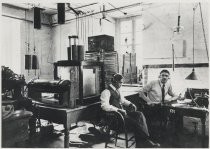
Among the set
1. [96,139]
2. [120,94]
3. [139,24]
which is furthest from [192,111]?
[139,24]

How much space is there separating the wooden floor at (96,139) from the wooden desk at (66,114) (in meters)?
0.67

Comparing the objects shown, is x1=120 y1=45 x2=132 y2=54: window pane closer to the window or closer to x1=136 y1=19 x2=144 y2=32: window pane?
x1=136 y1=19 x2=144 y2=32: window pane

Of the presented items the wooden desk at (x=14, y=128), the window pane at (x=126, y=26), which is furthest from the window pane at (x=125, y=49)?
the wooden desk at (x=14, y=128)

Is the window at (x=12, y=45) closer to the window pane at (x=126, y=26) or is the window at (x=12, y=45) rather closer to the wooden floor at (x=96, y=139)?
the window pane at (x=126, y=26)

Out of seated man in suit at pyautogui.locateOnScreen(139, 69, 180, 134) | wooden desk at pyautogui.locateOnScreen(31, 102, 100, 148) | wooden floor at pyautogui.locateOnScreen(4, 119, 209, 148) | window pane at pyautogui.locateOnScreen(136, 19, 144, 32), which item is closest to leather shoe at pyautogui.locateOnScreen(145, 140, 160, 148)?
wooden floor at pyautogui.locateOnScreen(4, 119, 209, 148)

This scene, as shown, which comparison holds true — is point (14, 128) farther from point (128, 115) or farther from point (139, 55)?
point (139, 55)

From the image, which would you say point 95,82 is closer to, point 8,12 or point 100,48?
point 100,48

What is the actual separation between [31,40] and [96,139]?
5.83 meters

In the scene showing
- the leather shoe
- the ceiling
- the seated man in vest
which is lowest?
the leather shoe

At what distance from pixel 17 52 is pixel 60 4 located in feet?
17.2

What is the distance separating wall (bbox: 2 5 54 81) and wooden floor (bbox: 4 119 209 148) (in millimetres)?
A: 4526

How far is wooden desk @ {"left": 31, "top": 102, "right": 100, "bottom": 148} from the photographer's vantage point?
3439 millimetres

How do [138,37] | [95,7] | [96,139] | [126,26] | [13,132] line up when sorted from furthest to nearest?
[126,26] < [138,37] < [95,7] < [96,139] < [13,132]

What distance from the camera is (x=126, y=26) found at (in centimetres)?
912
